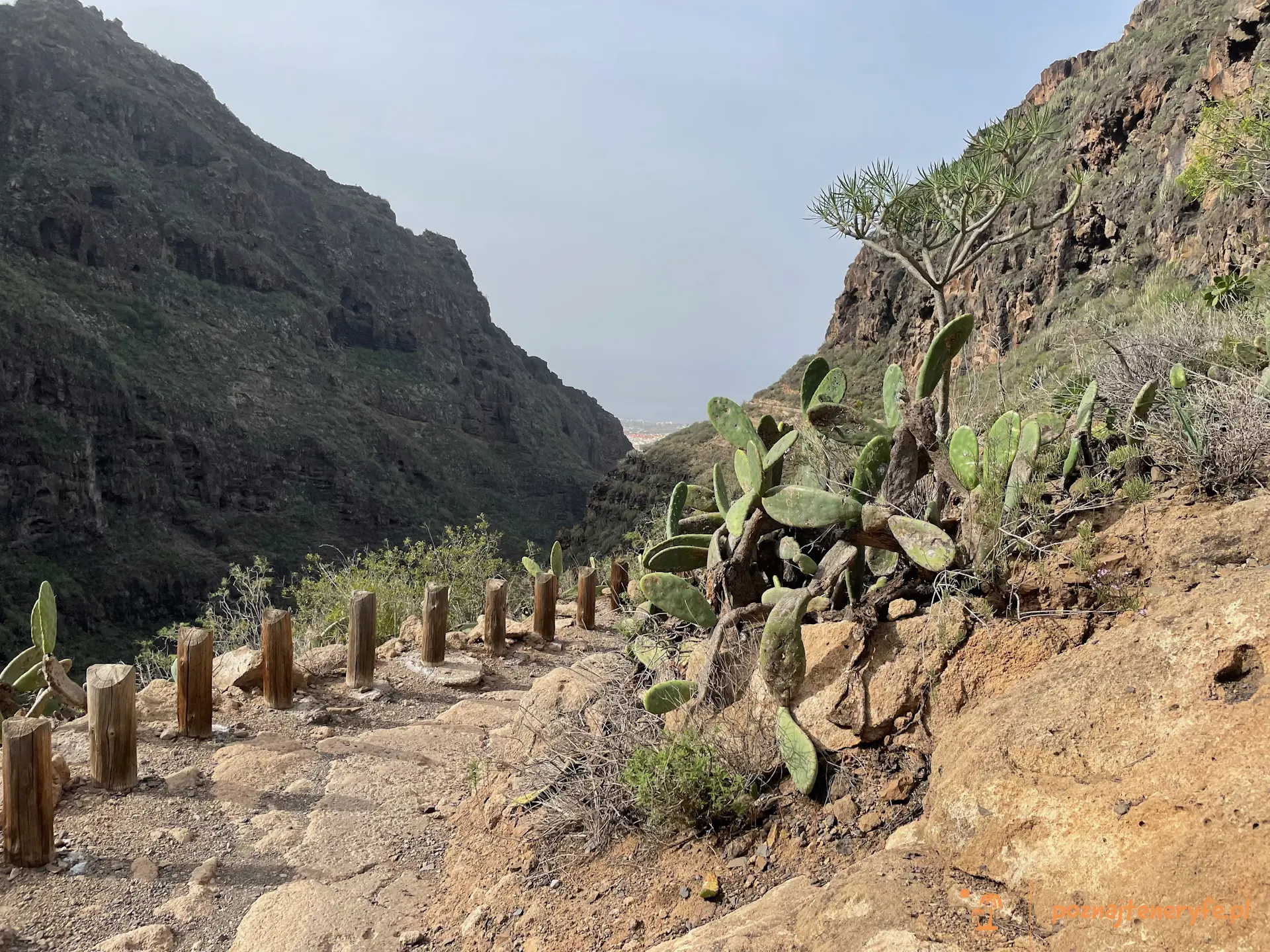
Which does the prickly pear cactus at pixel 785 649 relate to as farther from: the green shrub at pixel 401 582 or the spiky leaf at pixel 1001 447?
the green shrub at pixel 401 582

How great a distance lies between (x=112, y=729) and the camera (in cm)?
379

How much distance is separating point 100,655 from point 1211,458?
36138mm

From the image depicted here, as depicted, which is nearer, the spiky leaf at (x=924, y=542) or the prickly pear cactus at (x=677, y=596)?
the spiky leaf at (x=924, y=542)

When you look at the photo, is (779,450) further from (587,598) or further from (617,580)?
(617,580)

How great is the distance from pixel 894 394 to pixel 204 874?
382 cm

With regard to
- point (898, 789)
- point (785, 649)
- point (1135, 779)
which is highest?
point (785, 649)

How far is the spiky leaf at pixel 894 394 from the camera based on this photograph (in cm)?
366

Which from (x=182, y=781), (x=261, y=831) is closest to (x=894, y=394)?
(x=261, y=831)

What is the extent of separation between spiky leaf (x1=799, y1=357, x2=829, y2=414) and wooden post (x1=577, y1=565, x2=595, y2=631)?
3.90m

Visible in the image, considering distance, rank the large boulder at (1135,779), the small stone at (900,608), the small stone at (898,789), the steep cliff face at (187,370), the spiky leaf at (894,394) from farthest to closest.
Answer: the steep cliff face at (187,370), the spiky leaf at (894,394), the small stone at (900,608), the small stone at (898,789), the large boulder at (1135,779)

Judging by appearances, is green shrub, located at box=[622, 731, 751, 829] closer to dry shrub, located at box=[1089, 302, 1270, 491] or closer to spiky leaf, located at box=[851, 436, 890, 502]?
spiky leaf, located at box=[851, 436, 890, 502]

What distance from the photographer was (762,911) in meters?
1.91

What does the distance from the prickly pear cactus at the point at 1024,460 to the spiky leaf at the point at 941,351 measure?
507 mm

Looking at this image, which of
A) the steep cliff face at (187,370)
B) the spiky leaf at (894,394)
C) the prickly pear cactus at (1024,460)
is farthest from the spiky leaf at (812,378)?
the steep cliff face at (187,370)
